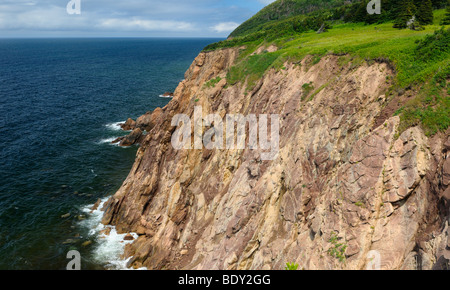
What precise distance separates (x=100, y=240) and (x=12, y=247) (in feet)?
36.1

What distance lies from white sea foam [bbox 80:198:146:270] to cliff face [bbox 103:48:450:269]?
141 centimetres

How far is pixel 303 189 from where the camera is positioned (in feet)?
65.1

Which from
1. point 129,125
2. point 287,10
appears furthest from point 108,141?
point 287,10

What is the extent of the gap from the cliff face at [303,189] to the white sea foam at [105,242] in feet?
4.62

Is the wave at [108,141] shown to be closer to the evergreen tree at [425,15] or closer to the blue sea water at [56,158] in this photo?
the blue sea water at [56,158]

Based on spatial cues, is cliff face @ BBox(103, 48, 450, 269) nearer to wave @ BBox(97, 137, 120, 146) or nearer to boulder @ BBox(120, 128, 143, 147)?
boulder @ BBox(120, 128, 143, 147)

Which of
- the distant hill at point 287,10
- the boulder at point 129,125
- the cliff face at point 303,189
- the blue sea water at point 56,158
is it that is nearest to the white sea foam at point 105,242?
the blue sea water at point 56,158

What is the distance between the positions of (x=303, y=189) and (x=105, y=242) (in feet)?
95.6

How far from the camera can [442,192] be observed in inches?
508

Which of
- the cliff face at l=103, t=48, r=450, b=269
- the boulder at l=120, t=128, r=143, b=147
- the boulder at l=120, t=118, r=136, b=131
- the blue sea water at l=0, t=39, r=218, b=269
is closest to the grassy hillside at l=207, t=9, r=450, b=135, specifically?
the cliff face at l=103, t=48, r=450, b=269

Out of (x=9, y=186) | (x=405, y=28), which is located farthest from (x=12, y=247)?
(x=405, y=28)

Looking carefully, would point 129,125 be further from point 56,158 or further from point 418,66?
point 418,66

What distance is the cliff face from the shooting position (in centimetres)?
1404
